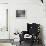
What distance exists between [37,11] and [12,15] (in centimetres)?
70

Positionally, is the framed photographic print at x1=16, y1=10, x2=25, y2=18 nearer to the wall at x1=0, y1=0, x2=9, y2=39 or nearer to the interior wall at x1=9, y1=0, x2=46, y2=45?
the interior wall at x1=9, y1=0, x2=46, y2=45

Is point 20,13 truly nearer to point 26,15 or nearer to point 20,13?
point 20,13

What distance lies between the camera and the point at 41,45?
1.97 meters

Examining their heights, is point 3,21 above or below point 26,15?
below

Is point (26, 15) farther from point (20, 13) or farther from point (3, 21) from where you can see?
point (3, 21)

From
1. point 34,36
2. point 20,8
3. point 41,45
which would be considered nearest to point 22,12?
point 20,8

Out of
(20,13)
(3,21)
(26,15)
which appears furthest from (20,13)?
(3,21)

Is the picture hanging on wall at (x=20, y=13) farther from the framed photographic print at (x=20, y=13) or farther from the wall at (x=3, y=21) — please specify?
the wall at (x=3, y=21)

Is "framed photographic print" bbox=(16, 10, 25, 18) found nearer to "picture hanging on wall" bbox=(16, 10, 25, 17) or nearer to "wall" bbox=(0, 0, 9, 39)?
"picture hanging on wall" bbox=(16, 10, 25, 17)

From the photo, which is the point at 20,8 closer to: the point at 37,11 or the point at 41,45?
the point at 37,11

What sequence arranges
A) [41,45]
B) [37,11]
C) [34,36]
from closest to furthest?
[41,45] → [34,36] → [37,11]

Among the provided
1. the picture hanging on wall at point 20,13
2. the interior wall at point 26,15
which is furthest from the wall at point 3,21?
the picture hanging on wall at point 20,13

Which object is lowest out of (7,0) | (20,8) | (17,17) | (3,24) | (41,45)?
(41,45)

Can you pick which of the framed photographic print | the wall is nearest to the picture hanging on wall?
the framed photographic print
